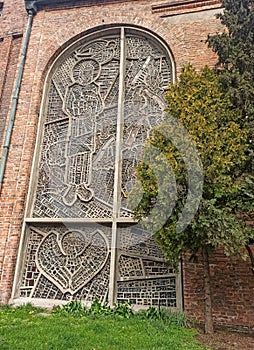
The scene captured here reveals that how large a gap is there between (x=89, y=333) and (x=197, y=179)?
2435 millimetres

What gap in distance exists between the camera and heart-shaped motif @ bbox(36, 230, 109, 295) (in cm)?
561

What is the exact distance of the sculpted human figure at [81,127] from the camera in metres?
6.25

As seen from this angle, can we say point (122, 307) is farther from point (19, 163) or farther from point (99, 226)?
point (19, 163)

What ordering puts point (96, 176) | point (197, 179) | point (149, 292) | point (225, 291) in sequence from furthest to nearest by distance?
point (96, 176), point (149, 292), point (225, 291), point (197, 179)

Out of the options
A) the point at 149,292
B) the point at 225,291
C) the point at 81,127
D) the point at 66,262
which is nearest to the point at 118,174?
the point at 81,127

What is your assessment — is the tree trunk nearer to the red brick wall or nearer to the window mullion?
the red brick wall

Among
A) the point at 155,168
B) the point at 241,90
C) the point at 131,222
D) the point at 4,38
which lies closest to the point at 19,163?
the point at 131,222

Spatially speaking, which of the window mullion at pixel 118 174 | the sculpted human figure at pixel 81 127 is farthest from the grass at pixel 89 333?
the sculpted human figure at pixel 81 127

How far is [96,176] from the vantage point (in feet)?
20.6

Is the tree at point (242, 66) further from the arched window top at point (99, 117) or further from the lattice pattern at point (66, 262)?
the lattice pattern at point (66, 262)

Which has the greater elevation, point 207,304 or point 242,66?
point 242,66

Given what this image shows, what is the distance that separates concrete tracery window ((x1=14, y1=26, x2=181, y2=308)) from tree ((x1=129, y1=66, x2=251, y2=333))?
4.62ft

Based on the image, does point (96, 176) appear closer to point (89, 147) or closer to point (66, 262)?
point (89, 147)

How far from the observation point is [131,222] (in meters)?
5.69
